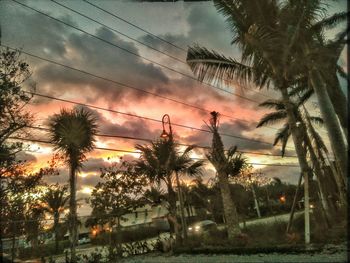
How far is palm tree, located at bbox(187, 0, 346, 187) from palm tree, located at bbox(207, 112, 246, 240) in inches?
225

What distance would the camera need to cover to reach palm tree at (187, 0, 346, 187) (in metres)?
11.1

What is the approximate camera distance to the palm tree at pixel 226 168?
1686 centimetres

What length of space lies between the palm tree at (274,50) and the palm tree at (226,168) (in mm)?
5722

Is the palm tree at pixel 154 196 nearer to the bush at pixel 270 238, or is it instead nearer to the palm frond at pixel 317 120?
the bush at pixel 270 238

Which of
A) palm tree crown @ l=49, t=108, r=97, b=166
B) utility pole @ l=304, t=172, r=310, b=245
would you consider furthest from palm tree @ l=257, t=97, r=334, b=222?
palm tree crown @ l=49, t=108, r=97, b=166

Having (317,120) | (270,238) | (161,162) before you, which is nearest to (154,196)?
(161,162)

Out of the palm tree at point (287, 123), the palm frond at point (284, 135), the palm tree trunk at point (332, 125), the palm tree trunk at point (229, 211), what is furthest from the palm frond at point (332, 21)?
the palm frond at point (284, 135)

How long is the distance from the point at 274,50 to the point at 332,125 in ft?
11.3

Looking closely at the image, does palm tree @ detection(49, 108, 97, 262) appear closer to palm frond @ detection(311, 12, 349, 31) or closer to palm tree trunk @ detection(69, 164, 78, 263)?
palm tree trunk @ detection(69, 164, 78, 263)

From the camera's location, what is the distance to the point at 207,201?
49.1 m

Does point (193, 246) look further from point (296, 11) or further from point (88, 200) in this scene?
point (88, 200)

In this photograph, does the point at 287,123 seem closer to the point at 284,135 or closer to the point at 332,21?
the point at 284,135

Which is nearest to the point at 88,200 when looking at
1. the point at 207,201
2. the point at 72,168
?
the point at 72,168

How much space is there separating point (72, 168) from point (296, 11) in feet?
40.5
